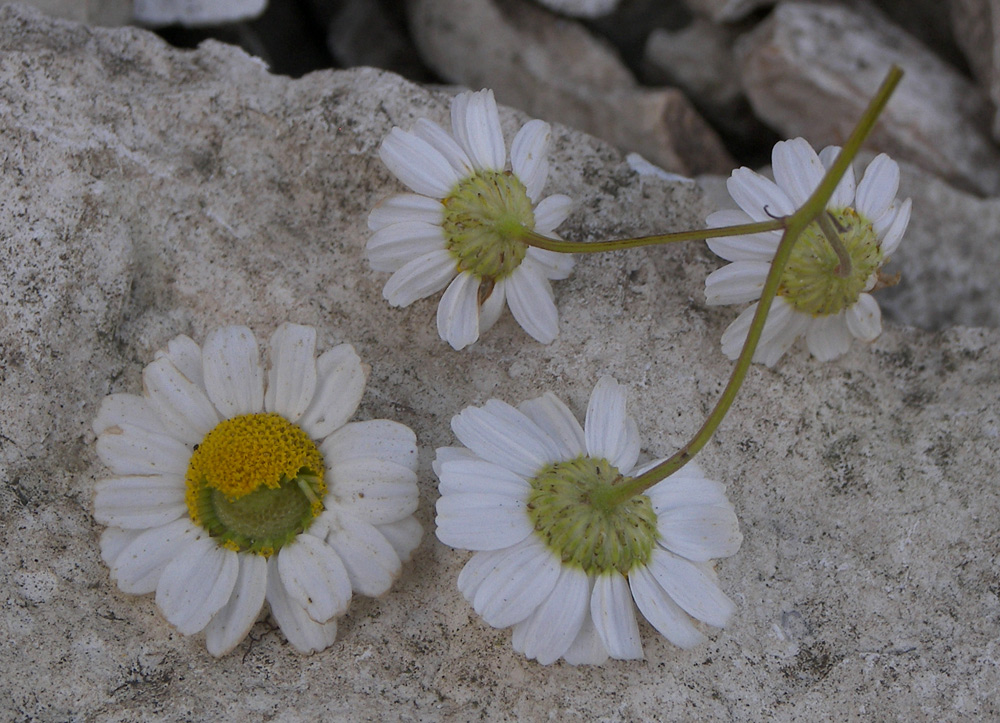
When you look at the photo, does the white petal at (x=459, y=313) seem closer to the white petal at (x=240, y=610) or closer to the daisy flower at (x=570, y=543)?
the daisy flower at (x=570, y=543)

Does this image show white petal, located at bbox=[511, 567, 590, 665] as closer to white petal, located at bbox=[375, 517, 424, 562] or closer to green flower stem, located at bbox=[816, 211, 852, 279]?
white petal, located at bbox=[375, 517, 424, 562]

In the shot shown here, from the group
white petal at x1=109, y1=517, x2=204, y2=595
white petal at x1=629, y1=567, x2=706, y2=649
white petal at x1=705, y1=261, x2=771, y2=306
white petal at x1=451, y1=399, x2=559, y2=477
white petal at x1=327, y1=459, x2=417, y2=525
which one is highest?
white petal at x1=705, y1=261, x2=771, y2=306

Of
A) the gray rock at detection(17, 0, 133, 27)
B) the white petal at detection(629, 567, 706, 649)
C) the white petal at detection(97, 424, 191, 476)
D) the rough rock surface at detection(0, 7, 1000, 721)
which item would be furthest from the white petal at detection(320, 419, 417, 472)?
the gray rock at detection(17, 0, 133, 27)

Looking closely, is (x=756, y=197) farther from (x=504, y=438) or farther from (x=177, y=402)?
(x=177, y=402)

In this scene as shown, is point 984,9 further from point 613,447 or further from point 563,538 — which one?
point 563,538

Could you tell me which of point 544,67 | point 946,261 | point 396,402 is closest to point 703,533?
point 396,402

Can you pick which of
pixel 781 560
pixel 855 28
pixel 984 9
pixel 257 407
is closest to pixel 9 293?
pixel 257 407
